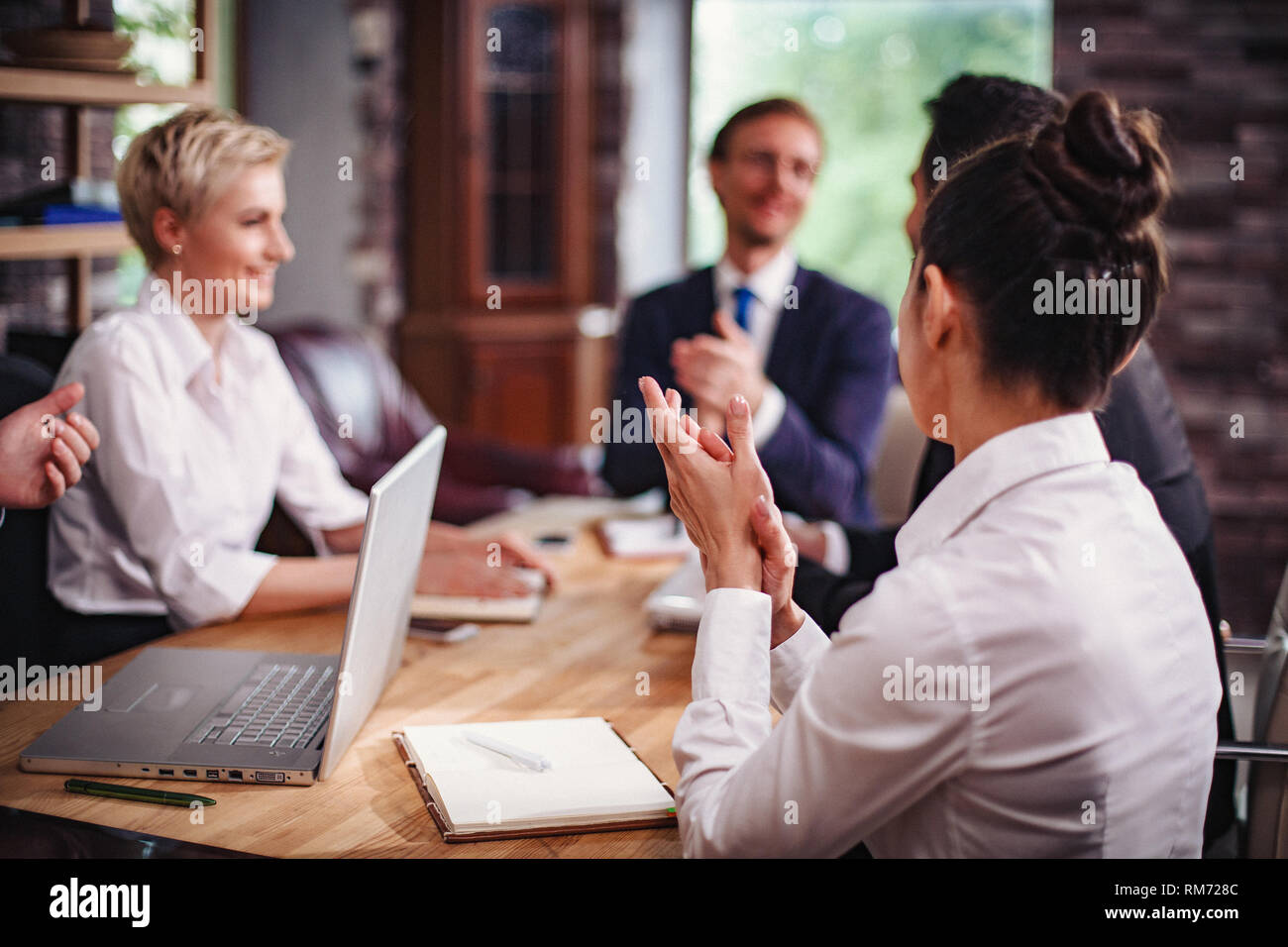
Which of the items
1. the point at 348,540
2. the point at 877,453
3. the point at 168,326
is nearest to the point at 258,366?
the point at 168,326

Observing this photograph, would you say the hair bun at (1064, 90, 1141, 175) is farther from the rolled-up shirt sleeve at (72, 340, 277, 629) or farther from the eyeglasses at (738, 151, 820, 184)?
the eyeglasses at (738, 151, 820, 184)

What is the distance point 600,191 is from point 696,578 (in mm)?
3655

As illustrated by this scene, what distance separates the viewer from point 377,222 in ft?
15.9

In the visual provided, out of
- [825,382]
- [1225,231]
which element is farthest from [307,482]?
[1225,231]

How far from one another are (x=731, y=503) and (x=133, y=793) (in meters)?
0.66

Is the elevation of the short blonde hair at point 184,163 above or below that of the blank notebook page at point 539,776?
above

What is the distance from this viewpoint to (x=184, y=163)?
183cm

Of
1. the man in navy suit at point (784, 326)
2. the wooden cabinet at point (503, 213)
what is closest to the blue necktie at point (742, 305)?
the man in navy suit at point (784, 326)

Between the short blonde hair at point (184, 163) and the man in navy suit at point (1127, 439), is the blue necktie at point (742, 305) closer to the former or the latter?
the man in navy suit at point (1127, 439)

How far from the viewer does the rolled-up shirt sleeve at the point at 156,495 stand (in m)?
1.70

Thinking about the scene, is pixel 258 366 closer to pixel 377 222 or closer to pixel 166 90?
pixel 166 90

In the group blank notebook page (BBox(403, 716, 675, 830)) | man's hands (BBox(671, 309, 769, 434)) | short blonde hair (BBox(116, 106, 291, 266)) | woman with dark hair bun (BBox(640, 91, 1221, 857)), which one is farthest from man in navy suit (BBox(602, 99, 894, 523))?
woman with dark hair bun (BBox(640, 91, 1221, 857))

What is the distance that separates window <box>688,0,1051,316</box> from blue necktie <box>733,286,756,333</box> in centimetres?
294

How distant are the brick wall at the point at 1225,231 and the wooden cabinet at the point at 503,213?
2002 mm
